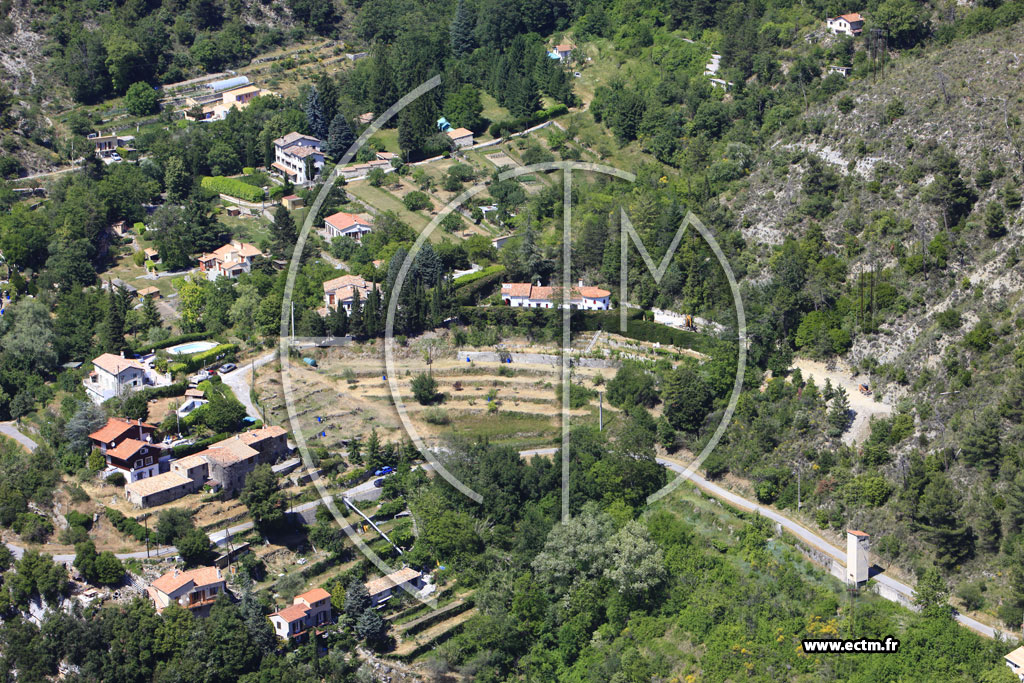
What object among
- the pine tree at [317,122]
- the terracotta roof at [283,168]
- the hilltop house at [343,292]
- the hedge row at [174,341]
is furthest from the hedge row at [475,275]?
the pine tree at [317,122]

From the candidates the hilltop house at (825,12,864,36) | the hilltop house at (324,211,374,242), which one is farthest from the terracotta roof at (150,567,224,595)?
the hilltop house at (825,12,864,36)

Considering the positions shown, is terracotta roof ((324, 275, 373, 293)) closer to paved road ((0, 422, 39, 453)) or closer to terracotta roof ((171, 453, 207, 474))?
terracotta roof ((171, 453, 207, 474))

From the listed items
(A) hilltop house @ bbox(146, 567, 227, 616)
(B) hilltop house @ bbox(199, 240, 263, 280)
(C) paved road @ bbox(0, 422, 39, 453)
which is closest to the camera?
(A) hilltop house @ bbox(146, 567, 227, 616)

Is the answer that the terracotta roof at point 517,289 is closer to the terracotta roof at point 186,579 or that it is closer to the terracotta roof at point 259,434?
the terracotta roof at point 259,434

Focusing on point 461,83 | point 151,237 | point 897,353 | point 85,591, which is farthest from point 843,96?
point 85,591

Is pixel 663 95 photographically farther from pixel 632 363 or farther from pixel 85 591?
pixel 85 591

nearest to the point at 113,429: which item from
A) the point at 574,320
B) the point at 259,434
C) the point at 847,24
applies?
the point at 259,434
